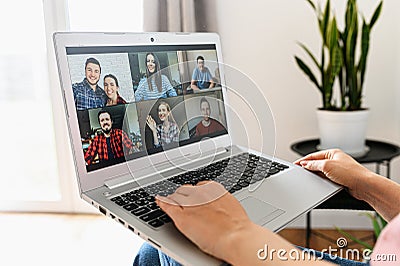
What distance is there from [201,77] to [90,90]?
293 mm

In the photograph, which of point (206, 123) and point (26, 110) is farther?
point (26, 110)

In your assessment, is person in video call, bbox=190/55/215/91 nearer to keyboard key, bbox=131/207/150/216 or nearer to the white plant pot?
keyboard key, bbox=131/207/150/216

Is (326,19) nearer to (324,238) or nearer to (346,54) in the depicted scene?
(346,54)

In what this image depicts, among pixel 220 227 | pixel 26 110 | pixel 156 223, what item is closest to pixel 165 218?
pixel 156 223

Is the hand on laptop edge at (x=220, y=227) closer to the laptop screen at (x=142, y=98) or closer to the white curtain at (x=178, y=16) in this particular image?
the laptop screen at (x=142, y=98)

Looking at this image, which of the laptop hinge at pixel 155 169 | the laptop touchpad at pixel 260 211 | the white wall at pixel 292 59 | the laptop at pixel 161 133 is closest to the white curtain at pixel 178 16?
the white wall at pixel 292 59

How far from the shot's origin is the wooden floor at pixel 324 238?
2.12 metres

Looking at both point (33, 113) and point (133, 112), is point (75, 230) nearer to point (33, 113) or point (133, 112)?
point (33, 113)

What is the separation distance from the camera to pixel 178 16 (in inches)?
82.4

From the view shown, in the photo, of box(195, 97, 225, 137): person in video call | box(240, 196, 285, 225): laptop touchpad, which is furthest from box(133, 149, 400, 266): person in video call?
box(195, 97, 225, 137): person in video call

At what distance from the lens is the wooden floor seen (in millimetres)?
2115

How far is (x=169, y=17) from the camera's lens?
2.09m

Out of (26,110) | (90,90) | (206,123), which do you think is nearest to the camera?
(90,90)

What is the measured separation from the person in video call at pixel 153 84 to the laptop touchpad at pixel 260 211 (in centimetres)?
28
